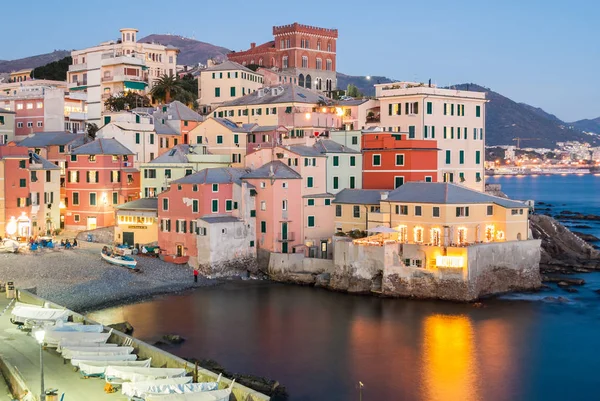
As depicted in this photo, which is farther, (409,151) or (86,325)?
(409,151)

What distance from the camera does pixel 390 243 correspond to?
170 feet

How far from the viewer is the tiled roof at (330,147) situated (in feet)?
207

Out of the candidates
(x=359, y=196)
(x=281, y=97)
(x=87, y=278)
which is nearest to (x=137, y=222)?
(x=87, y=278)

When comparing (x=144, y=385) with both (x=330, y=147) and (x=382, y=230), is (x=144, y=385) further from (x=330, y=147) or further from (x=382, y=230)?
(x=330, y=147)

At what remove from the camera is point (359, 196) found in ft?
198

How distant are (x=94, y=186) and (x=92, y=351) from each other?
41707mm

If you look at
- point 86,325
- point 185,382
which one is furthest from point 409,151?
point 185,382

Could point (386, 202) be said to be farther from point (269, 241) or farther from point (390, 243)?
point (269, 241)

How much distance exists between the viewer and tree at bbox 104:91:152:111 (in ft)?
293

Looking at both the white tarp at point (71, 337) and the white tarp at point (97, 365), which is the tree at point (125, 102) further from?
the white tarp at point (97, 365)

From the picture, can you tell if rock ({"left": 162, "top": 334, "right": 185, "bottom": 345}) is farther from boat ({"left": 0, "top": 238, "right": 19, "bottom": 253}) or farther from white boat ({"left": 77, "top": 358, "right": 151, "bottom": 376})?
boat ({"left": 0, "top": 238, "right": 19, "bottom": 253})

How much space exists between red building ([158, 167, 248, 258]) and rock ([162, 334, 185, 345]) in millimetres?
16256

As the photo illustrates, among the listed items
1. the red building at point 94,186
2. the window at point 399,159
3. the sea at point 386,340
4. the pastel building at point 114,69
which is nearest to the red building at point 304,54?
the pastel building at point 114,69

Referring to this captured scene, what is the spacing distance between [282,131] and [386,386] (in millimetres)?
41030
